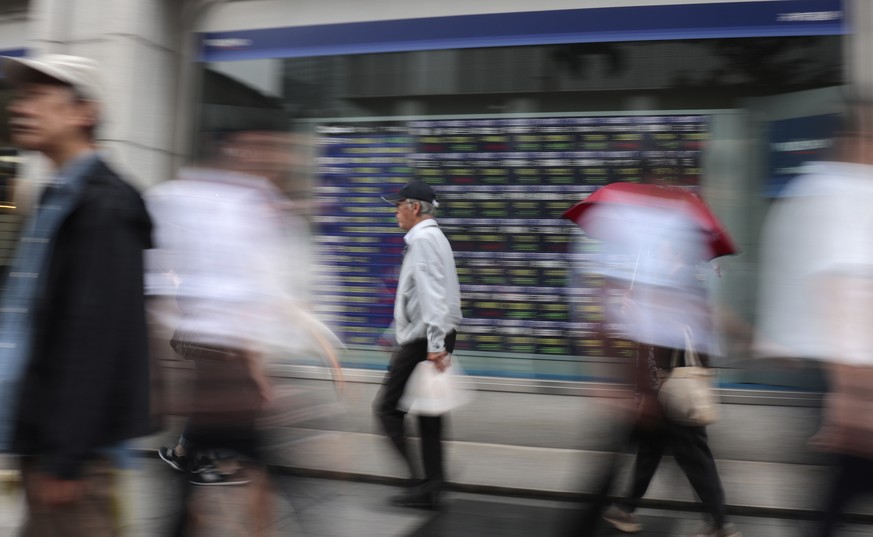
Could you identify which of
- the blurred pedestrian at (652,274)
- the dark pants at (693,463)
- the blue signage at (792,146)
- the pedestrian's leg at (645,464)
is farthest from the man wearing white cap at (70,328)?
the blue signage at (792,146)

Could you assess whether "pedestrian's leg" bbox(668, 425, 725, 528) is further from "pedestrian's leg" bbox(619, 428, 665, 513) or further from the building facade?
the building facade

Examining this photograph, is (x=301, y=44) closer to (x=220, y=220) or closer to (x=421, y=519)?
(x=421, y=519)

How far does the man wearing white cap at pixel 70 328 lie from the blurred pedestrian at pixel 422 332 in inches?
104

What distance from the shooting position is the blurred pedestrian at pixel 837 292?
2562 millimetres

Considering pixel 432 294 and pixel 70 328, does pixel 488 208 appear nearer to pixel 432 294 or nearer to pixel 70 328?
pixel 432 294

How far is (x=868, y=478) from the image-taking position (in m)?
2.56

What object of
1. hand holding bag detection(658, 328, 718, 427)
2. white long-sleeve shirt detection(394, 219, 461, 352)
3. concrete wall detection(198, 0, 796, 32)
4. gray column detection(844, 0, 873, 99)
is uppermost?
concrete wall detection(198, 0, 796, 32)

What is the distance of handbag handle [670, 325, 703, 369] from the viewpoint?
11.2 ft

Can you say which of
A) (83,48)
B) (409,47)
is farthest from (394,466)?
(83,48)

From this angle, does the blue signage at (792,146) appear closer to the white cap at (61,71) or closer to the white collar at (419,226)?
the white collar at (419,226)

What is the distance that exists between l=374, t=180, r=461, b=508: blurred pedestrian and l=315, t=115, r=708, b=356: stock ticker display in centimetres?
193

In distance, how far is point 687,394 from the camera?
11.9 feet

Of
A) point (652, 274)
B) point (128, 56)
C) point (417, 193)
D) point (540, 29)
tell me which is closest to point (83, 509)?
point (652, 274)

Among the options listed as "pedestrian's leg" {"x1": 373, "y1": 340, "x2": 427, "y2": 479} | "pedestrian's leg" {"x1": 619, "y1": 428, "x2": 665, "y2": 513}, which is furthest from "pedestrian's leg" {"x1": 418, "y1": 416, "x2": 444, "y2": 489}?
"pedestrian's leg" {"x1": 619, "y1": 428, "x2": 665, "y2": 513}
